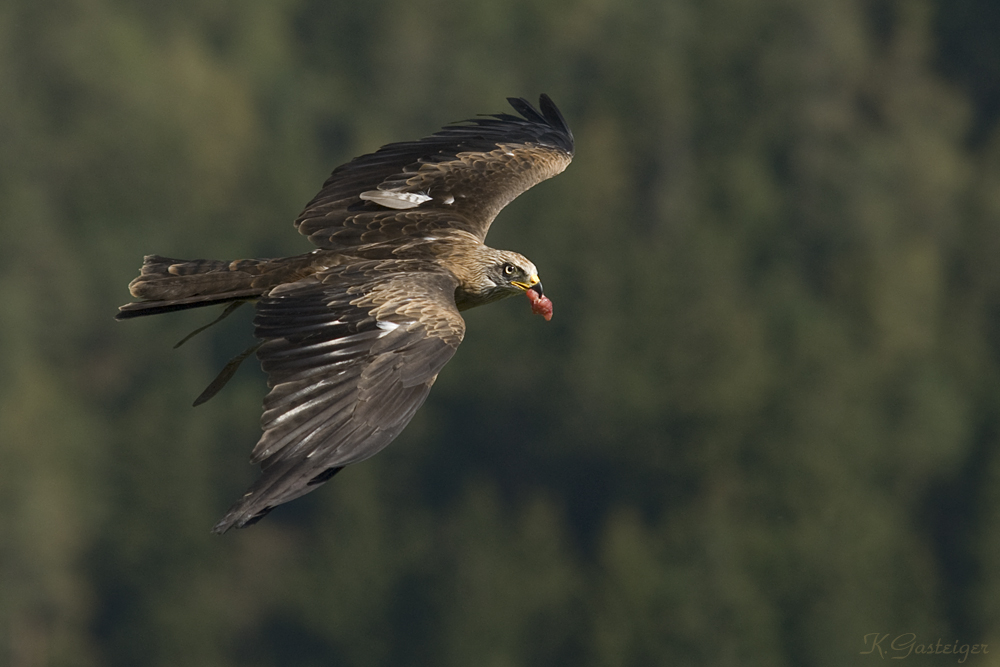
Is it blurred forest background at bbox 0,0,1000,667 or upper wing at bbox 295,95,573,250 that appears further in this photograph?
blurred forest background at bbox 0,0,1000,667

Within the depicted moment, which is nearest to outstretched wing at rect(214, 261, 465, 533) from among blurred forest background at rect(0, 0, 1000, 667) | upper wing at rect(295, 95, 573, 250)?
upper wing at rect(295, 95, 573, 250)

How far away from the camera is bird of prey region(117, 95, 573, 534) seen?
38.4ft

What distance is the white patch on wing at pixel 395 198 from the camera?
15672 millimetres

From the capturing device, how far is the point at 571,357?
8512cm

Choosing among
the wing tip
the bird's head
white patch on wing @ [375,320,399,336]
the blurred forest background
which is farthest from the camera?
the blurred forest background

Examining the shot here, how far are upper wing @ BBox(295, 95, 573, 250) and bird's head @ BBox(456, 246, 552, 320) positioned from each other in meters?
0.77

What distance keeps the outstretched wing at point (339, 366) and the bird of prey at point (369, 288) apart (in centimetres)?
1

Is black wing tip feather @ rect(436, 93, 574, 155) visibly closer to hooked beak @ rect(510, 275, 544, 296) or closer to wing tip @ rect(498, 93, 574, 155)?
wing tip @ rect(498, 93, 574, 155)

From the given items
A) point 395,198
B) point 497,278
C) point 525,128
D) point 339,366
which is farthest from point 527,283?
point 525,128

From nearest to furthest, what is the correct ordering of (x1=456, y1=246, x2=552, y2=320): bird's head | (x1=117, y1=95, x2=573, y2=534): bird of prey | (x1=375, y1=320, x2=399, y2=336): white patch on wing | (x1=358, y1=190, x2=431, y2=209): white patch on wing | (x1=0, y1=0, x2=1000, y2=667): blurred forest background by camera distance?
(x1=117, y1=95, x2=573, y2=534): bird of prey < (x1=375, y1=320, x2=399, y2=336): white patch on wing < (x1=456, y1=246, x2=552, y2=320): bird's head < (x1=358, y1=190, x2=431, y2=209): white patch on wing < (x1=0, y1=0, x2=1000, y2=667): blurred forest background

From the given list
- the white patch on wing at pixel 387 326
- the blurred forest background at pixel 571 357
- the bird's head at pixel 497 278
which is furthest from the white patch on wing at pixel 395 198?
the blurred forest background at pixel 571 357

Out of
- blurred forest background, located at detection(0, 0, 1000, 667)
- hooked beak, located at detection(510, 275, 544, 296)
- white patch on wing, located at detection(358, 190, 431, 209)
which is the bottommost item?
blurred forest background, located at detection(0, 0, 1000, 667)

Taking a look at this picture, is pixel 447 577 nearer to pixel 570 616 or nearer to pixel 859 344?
pixel 570 616

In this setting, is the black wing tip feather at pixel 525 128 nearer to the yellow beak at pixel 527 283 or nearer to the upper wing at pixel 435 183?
the upper wing at pixel 435 183
